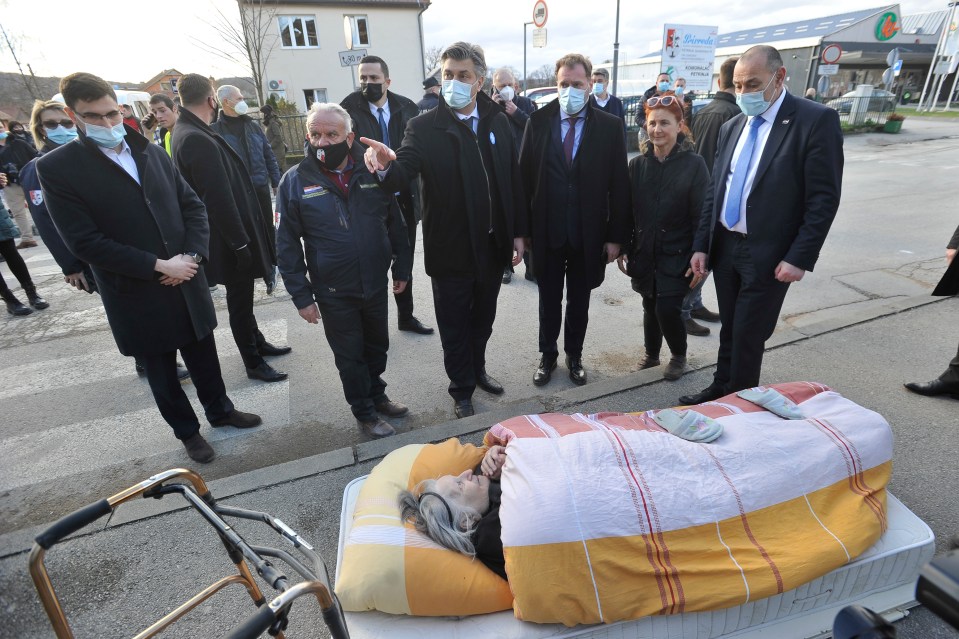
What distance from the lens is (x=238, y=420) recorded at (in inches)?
146

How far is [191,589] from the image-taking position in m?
2.35

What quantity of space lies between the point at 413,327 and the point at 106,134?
3.02m

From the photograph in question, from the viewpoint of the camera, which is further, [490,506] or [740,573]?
[490,506]

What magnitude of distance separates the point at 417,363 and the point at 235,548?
119 inches

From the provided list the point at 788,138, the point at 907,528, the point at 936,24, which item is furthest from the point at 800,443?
the point at 936,24

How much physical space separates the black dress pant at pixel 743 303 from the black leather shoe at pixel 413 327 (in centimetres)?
283

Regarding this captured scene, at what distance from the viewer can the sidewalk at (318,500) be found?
7.47 feet

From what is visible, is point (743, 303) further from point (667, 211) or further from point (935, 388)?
point (935, 388)

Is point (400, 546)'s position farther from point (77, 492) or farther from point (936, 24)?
point (936, 24)

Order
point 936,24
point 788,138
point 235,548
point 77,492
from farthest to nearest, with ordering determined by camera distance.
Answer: point 936,24
point 77,492
point 788,138
point 235,548

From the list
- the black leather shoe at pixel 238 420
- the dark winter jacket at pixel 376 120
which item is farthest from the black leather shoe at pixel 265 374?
the dark winter jacket at pixel 376 120

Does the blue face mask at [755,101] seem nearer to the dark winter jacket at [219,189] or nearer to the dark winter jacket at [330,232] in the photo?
the dark winter jacket at [330,232]

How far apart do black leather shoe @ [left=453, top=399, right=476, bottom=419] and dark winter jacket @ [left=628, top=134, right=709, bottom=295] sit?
1.64 metres

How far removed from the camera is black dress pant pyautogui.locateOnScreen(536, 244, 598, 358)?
379 centimetres
